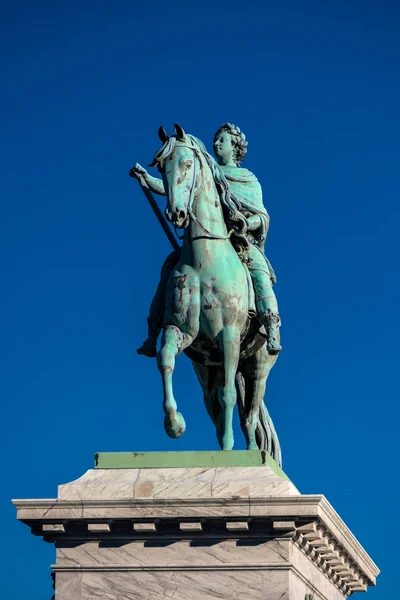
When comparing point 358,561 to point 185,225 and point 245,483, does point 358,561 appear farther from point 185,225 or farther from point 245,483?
point 185,225

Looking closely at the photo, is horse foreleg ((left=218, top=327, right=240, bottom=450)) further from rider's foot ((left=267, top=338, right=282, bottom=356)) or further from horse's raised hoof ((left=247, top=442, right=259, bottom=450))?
horse's raised hoof ((left=247, top=442, right=259, bottom=450))

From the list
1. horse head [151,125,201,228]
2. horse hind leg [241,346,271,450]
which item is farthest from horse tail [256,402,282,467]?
horse head [151,125,201,228]

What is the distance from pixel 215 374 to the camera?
2144cm

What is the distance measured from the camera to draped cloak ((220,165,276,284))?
2180cm

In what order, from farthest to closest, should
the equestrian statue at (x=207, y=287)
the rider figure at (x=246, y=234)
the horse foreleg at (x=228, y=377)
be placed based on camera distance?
the rider figure at (x=246, y=234) < the horse foreleg at (x=228, y=377) < the equestrian statue at (x=207, y=287)

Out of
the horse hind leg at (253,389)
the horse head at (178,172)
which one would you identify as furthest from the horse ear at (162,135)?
the horse hind leg at (253,389)

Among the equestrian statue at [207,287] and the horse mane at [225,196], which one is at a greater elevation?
the horse mane at [225,196]

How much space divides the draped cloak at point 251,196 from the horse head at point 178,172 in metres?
1.55

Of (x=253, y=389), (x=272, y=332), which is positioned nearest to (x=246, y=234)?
(x=272, y=332)

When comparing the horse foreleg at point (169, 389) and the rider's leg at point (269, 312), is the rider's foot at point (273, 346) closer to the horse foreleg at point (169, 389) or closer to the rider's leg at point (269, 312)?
the rider's leg at point (269, 312)

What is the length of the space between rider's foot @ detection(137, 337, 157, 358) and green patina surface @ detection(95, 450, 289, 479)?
1634mm

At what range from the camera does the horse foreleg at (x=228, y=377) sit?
66.8 ft

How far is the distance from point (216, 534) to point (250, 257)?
147 inches

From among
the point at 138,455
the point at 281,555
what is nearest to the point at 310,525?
the point at 281,555
